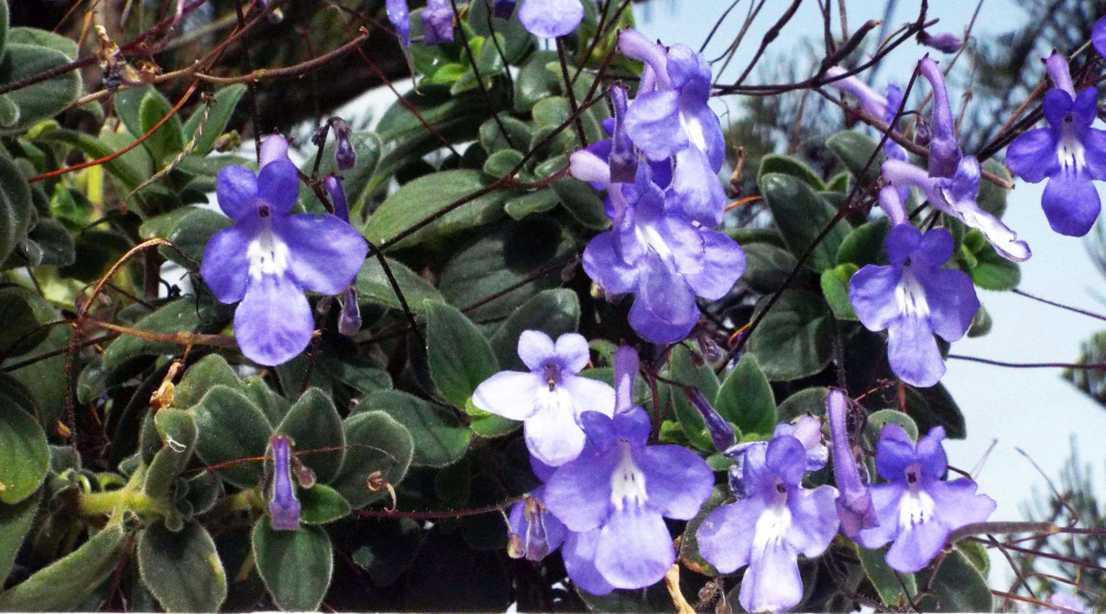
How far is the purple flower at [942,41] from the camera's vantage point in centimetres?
86

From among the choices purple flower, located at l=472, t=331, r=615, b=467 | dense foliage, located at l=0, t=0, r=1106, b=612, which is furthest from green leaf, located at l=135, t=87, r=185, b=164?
purple flower, located at l=472, t=331, r=615, b=467

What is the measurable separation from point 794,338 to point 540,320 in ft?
0.67

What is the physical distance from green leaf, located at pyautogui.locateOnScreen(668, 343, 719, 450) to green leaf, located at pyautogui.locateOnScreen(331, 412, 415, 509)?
16 centimetres

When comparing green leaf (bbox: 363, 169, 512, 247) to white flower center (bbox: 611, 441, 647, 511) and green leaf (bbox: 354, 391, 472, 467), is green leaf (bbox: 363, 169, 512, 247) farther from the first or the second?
white flower center (bbox: 611, 441, 647, 511)

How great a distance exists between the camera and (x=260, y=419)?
735 mm

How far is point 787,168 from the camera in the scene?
981 millimetres

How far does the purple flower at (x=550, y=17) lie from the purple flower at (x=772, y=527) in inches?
9.4

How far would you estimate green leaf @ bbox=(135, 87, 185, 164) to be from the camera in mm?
1028

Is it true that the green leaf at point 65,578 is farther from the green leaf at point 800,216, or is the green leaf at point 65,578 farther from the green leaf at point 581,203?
the green leaf at point 800,216

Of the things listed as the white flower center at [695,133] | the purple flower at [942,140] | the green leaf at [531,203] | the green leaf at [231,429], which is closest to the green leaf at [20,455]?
the green leaf at [231,429]

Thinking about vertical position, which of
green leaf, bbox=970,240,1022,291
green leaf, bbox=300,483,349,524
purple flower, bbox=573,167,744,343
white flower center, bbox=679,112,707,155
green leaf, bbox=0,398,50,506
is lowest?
green leaf, bbox=0,398,50,506

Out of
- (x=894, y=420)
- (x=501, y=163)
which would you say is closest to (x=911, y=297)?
(x=894, y=420)

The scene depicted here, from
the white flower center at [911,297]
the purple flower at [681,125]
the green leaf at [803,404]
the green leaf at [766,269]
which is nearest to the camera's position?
the purple flower at [681,125]

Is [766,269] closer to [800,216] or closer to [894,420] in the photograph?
[800,216]
